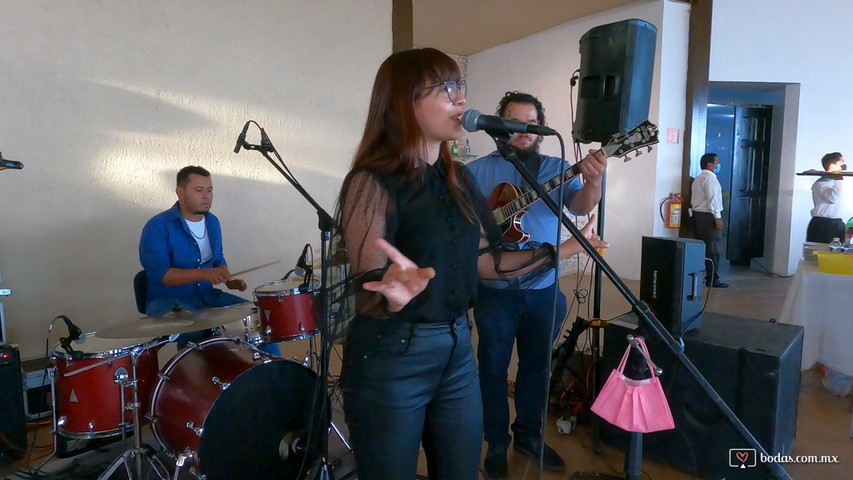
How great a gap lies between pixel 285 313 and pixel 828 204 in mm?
6153

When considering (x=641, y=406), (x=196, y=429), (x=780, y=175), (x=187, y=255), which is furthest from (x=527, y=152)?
(x=780, y=175)

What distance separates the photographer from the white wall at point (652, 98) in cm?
607

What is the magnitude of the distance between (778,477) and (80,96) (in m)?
3.90

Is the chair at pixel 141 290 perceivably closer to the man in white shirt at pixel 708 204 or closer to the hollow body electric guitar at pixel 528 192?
the hollow body electric guitar at pixel 528 192

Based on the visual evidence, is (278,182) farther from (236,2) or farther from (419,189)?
(419,189)

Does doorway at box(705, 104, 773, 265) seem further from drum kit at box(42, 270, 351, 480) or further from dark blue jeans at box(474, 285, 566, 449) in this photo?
drum kit at box(42, 270, 351, 480)

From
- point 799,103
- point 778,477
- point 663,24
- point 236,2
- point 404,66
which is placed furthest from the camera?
point 799,103

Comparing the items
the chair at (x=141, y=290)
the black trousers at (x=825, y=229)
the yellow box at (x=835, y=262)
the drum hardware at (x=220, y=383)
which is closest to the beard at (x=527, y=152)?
the drum hardware at (x=220, y=383)

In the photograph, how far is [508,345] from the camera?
226 centimetres

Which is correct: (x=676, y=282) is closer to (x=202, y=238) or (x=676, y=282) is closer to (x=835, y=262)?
(x=835, y=262)

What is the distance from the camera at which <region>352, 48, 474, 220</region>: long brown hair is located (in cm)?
122

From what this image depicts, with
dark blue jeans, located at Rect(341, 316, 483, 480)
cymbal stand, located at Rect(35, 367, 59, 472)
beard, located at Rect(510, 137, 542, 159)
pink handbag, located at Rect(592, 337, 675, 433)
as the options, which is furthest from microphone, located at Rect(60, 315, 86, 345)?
pink handbag, located at Rect(592, 337, 675, 433)

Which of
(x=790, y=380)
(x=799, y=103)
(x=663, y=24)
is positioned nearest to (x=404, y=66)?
(x=790, y=380)

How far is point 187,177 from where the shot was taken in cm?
290
